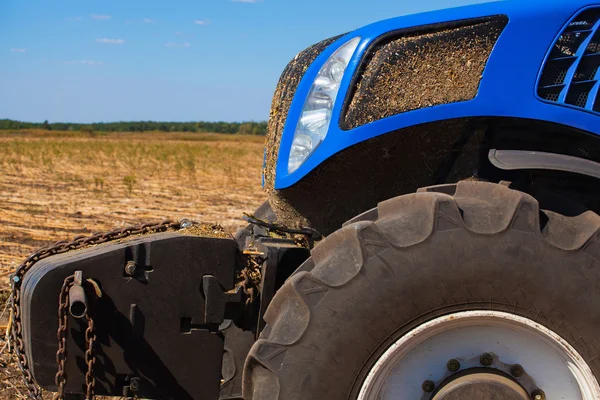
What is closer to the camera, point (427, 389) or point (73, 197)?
point (427, 389)

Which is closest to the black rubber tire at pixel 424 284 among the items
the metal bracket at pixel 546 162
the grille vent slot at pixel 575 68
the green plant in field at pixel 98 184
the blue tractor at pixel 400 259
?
the blue tractor at pixel 400 259

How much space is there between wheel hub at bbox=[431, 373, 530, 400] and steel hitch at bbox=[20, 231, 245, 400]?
0.87 metres

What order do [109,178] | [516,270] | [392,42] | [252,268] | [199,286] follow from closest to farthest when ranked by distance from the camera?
1. [516,270]
2. [392,42]
3. [199,286]
4. [252,268]
5. [109,178]

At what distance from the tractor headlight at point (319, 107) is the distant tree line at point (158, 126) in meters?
83.1

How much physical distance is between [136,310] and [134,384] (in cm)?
29

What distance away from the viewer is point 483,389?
226 cm

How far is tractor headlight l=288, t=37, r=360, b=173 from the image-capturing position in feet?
8.59

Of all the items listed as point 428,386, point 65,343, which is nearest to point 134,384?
point 65,343

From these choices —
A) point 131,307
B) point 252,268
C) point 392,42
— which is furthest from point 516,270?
point 131,307

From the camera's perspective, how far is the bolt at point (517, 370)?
7.69 feet

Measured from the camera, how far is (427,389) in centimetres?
238

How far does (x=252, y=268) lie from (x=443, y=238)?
923 mm

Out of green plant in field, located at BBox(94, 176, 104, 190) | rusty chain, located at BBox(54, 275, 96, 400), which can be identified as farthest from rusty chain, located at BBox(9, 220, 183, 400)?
green plant in field, located at BBox(94, 176, 104, 190)

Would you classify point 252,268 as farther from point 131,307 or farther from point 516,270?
point 516,270
